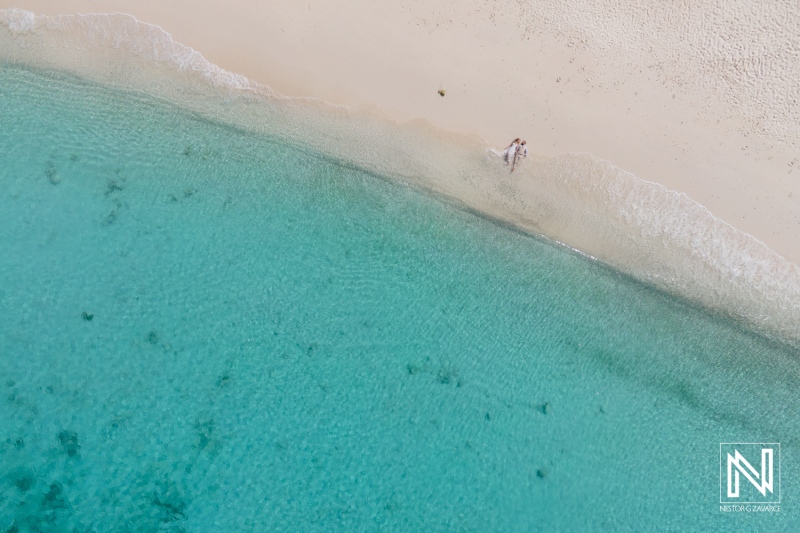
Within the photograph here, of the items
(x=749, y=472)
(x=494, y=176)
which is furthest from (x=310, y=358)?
(x=749, y=472)

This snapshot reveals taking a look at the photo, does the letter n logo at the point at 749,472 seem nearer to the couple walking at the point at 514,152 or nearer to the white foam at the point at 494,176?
the white foam at the point at 494,176

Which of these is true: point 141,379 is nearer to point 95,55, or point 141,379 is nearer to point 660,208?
point 95,55

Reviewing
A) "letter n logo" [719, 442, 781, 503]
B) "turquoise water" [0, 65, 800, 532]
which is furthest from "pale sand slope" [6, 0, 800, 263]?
"letter n logo" [719, 442, 781, 503]

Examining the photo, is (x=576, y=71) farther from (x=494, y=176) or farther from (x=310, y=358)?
(x=310, y=358)

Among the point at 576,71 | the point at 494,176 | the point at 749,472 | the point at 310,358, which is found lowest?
the point at 749,472

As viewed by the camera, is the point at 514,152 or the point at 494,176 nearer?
the point at 514,152

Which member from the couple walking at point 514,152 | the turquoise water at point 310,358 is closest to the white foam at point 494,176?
the couple walking at point 514,152

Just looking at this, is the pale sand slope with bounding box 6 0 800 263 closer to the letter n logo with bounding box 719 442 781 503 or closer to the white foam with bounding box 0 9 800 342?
the white foam with bounding box 0 9 800 342
